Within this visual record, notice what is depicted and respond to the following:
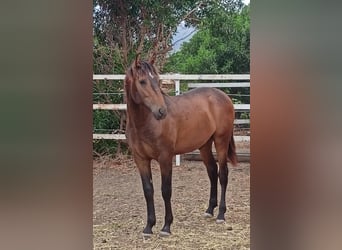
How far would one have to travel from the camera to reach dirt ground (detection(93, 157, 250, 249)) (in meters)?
1.51

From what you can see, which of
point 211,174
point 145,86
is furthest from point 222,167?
point 145,86

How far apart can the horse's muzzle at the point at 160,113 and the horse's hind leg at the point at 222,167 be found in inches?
8.6

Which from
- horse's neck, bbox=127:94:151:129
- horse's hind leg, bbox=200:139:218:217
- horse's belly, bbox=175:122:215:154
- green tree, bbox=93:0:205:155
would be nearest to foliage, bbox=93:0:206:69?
green tree, bbox=93:0:205:155

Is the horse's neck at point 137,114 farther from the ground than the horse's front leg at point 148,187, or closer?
farther from the ground

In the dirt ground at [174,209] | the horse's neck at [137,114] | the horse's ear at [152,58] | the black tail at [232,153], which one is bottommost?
the dirt ground at [174,209]

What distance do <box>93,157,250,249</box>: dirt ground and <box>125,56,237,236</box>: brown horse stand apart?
23 mm

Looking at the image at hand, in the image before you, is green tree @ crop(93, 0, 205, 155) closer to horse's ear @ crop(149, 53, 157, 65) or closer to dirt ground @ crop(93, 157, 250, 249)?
horse's ear @ crop(149, 53, 157, 65)

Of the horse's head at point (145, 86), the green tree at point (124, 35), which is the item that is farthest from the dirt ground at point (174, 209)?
the horse's head at point (145, 86)

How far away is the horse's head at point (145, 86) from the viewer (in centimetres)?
158

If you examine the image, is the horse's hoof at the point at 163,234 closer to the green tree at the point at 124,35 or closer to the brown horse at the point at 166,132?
the brown horse at the point at 166,132

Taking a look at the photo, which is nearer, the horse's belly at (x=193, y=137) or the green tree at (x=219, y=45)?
the green tree at (x=219, y=45)
